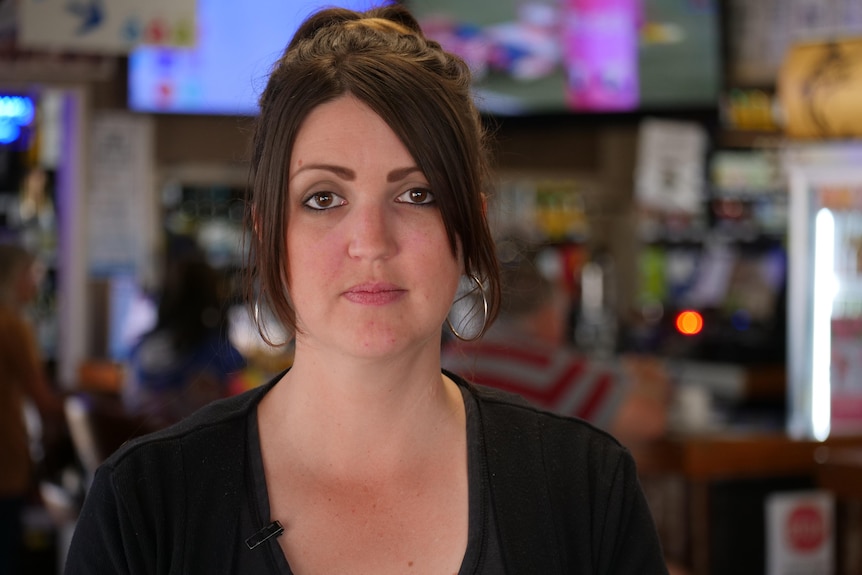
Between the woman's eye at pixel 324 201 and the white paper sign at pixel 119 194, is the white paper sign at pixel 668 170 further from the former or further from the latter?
the woman's eye at pixel 324 201

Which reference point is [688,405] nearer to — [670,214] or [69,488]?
[69,488]

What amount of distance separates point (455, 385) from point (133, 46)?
2372 mm

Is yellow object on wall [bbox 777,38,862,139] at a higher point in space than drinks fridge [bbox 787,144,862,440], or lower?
higher

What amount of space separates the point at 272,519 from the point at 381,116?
1.68 ft

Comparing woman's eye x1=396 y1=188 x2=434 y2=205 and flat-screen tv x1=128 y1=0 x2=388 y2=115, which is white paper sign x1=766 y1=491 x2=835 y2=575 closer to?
woman's eye x1=396 y1=188 x2=434 y2=205

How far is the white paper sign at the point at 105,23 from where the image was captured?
3.50 m

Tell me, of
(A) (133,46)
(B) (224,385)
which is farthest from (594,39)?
(A) (133,46)

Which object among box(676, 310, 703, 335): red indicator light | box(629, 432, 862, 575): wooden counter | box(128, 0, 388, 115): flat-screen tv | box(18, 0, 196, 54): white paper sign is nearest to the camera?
box(18, 0, 196, 54): white paper sign

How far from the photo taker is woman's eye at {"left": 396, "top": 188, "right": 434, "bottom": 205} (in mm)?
1398

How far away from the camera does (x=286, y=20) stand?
6.80 m

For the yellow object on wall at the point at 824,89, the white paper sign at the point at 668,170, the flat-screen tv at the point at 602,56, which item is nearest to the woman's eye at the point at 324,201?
the yellow object on wall at the point at 824,89

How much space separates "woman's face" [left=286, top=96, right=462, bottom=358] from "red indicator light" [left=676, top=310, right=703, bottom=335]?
7.17m

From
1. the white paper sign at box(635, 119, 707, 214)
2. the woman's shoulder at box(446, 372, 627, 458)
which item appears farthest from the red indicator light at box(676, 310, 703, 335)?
the woman's shoulder at box(446, 372, 627, 458)

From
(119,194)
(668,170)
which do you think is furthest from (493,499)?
(119,194)
